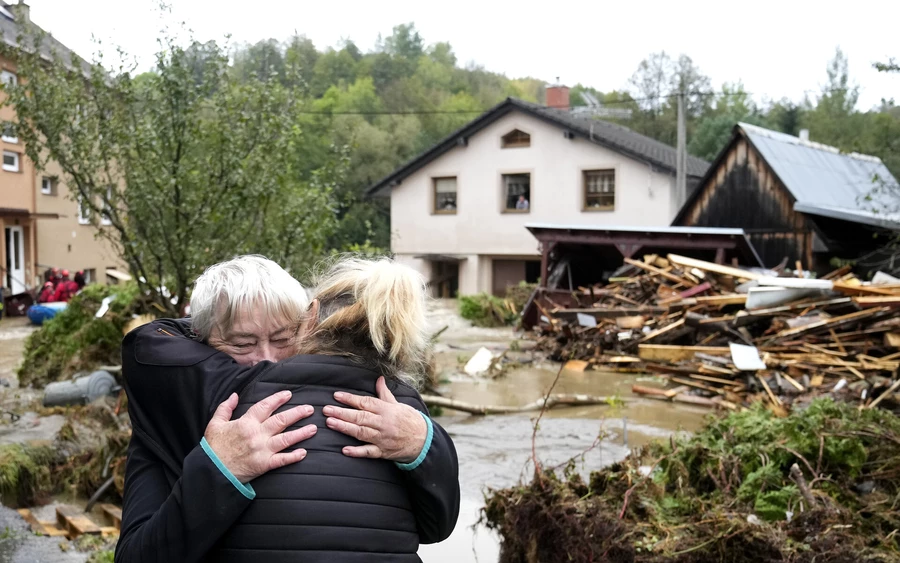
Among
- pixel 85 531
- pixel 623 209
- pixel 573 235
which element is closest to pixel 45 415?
pixel 85 531

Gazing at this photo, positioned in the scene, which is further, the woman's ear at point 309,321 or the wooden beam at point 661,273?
the wooden beam at point 661,273

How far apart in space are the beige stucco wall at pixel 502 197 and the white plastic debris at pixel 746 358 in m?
17.2

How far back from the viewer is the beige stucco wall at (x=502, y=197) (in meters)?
31.2

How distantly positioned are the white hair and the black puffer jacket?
34 cm

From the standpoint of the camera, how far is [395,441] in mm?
2057

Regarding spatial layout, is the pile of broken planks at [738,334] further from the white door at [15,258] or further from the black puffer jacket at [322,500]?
the white door at [15,258]

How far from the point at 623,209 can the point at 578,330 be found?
1486 cm

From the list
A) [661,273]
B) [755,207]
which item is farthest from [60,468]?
[755,207]

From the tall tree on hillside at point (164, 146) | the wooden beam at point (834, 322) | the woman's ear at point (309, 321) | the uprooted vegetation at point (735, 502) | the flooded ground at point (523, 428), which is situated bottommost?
the flooded ground at point (523, 428)

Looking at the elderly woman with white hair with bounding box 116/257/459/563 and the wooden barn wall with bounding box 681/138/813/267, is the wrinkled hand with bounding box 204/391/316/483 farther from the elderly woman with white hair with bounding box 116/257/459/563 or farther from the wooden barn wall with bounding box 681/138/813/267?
the wooden barn wall with bounding box 681/138/813/267

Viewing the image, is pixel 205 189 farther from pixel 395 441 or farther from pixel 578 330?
pixel 578 330

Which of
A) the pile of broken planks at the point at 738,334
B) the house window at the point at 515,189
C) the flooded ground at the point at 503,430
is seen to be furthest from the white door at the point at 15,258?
the pile of broken planks at the point at 738,334

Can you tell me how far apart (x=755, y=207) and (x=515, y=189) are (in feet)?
38.4

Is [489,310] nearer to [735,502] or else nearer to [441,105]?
[735,502]
